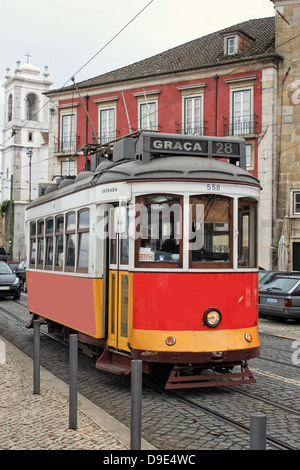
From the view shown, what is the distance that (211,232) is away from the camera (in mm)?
8422

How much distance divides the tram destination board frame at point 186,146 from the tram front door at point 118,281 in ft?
2.92

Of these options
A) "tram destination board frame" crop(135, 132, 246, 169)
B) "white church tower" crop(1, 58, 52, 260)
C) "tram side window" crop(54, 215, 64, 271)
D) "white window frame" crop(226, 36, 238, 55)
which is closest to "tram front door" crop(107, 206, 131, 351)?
"tram destination board frame" crop(135, 132, 246, 169)

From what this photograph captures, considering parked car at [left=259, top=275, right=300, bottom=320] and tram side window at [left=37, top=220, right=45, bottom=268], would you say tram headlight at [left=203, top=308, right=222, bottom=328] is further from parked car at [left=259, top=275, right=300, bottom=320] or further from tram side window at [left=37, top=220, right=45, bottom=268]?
parked car at [left=259, top=275, right=300, bottom=320]

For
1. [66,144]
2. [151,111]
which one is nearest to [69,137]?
[66,144]

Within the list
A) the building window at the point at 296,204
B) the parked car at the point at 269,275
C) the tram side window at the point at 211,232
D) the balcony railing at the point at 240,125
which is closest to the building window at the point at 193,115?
the balcony railing at the point at 240,125

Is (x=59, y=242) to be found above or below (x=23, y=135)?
below

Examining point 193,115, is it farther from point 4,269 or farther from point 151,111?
point 4,269

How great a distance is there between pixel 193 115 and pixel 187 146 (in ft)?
96.1

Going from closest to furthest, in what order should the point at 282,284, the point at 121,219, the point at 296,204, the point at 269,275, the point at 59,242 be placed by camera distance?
the point at 121,219
the point at 59,242
the point at 282,284
the point at 269,275
the point at 296,204

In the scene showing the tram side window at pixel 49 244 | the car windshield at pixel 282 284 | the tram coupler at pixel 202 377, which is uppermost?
the tram side window at pixel 49 244

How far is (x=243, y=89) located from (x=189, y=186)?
2861 centimetres

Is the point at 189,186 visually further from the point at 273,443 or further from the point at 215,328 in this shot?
the point at 273,443

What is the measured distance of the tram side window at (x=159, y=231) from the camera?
8.36 metres

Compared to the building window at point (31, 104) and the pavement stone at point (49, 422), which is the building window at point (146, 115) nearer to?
the pavement stone at point (49, 422)
